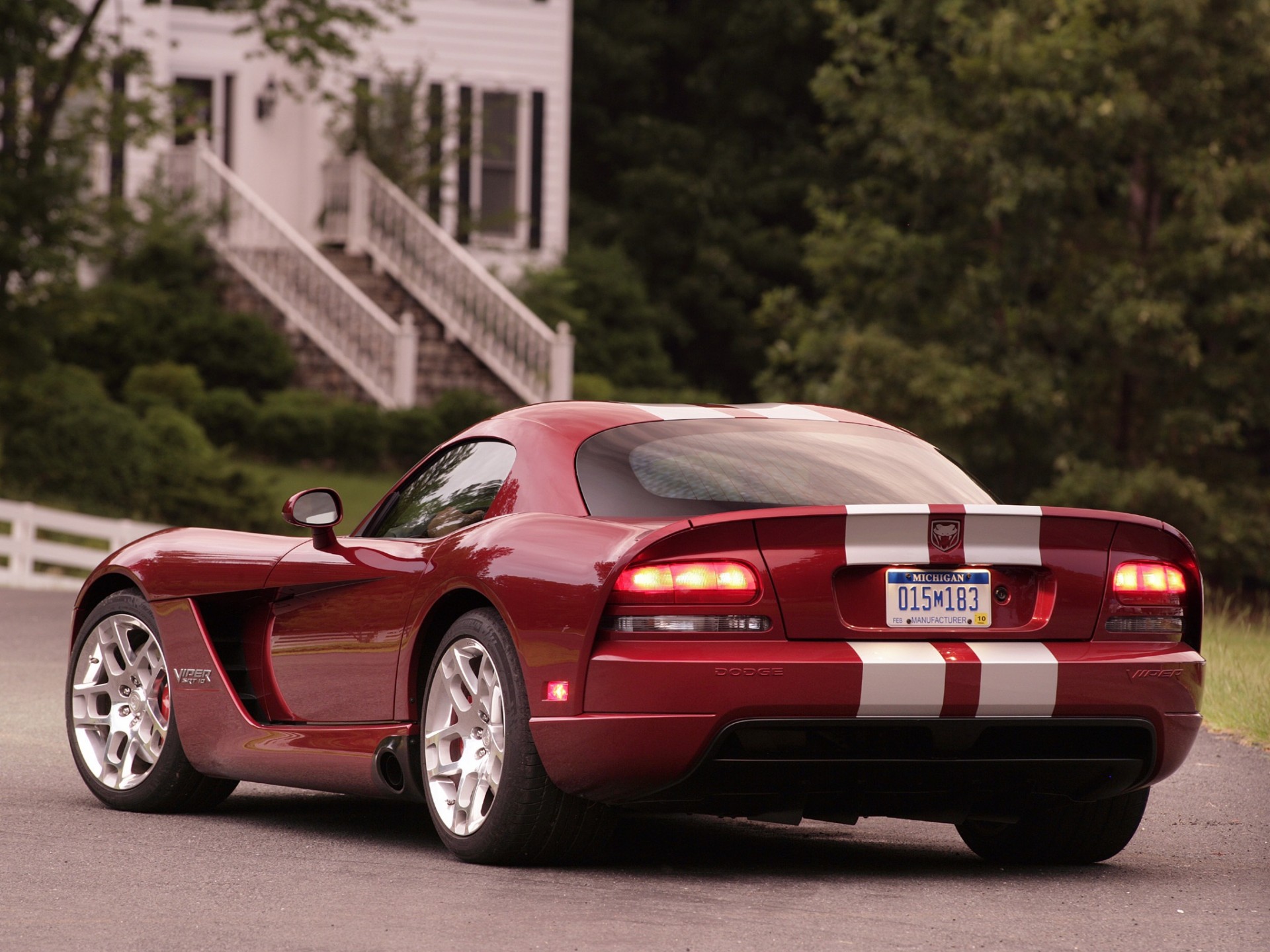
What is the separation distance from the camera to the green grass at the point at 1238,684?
10.6 meters

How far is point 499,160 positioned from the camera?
1481 inches

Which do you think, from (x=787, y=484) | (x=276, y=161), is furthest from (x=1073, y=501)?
(x=787, y=484)

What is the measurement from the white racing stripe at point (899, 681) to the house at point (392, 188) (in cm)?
2255

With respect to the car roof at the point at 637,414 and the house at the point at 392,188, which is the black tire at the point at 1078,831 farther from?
the house at the point at 392,188

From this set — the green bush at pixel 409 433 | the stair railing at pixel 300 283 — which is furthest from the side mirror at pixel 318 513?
the stair railing at pixel 300 283

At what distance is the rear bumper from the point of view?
18.9 ft

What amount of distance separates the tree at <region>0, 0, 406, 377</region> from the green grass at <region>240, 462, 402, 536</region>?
330 centimetres

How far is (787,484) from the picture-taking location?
642 centimetres

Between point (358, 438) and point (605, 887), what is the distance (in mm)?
22601

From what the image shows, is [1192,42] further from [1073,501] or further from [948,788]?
[948,788]

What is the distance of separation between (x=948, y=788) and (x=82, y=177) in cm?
2044

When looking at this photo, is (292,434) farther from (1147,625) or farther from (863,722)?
(863,722)

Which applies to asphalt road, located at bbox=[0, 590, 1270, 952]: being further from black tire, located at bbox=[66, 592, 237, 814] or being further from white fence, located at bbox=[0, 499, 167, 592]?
white fence, located at bbox=[0, 499, 167, 592]

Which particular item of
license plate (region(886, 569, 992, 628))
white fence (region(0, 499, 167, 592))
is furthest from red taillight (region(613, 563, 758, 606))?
white fence (region(0, 499, 167, 592))
